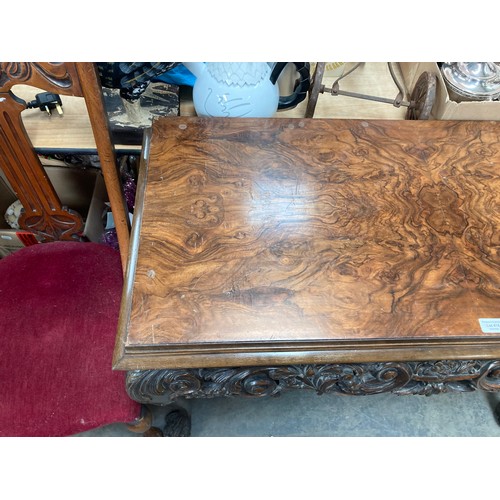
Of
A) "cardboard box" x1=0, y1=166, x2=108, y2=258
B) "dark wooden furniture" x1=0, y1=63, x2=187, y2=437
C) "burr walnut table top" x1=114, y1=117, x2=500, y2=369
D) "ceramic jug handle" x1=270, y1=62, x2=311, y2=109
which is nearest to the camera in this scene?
"burr walnut table top" x1=114, y1=117, x2=500, y2=369

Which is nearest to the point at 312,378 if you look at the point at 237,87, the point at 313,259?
the point at 313,259

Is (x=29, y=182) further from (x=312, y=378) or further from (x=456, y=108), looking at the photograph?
(x=456, y=108)

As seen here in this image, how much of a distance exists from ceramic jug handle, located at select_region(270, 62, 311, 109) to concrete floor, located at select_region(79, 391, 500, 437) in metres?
0.78

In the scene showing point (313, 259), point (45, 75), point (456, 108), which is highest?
point (45, 75)

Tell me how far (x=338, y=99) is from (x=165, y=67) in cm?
44

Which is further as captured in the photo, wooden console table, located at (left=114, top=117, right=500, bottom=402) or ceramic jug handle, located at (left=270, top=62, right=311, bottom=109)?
ceramic jug handle, located at (left=270, top=62, right=311, bottom=109)

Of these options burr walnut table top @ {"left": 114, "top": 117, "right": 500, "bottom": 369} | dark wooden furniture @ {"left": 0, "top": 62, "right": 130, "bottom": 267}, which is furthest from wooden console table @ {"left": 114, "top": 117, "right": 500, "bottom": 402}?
dark wooden furniture @ {"left": 0, "top": 62, "right": 130, "bottom": 267}

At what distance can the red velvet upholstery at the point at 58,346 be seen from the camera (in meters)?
0.78

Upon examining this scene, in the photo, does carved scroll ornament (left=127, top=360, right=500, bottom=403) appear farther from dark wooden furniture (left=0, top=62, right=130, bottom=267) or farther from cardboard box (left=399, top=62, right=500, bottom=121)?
Answer: cardboard box (left=399, top=62, right=500, bottom=121)

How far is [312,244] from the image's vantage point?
2.49 ft

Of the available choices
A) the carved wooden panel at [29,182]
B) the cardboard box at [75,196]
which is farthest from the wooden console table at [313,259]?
the cardboard box at [75,196]

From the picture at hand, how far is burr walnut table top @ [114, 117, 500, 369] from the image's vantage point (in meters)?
0.67

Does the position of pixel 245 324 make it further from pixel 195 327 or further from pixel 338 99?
pixel 338 99

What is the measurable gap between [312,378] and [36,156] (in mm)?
679
